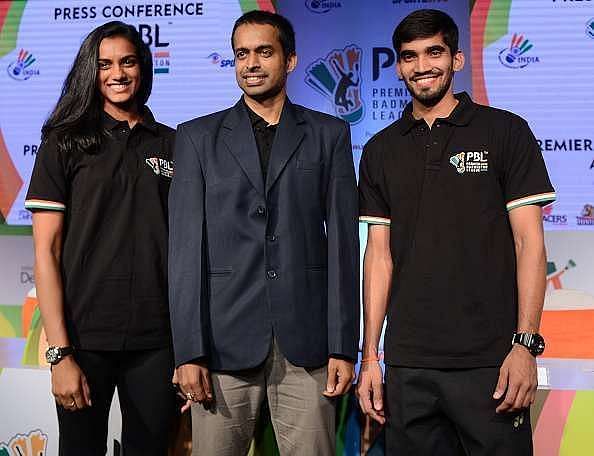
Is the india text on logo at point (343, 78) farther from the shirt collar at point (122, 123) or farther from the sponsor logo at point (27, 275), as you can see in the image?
the sponsor logo at point (27, 275)

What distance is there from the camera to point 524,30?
126 inches

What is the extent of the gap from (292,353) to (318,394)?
0.44ft

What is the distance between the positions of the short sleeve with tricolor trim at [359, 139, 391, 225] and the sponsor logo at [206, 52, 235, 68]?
4.37 ft

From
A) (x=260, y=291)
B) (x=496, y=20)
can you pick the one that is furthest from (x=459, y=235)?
(x=496, y=20)

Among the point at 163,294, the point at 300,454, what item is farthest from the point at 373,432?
the point at 163,294

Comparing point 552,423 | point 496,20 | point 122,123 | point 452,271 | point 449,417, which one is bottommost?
point 552,423

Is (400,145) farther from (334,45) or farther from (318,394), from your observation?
(334,45)

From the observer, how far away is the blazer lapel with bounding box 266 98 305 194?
6.70 feet

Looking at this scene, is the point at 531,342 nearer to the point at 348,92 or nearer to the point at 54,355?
the point at 54,355

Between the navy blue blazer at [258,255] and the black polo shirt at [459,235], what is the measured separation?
0.49 ft

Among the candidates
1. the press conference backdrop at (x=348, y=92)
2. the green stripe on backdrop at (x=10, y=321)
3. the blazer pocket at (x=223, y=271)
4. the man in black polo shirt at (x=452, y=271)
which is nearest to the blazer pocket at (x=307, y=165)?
the man in black polo shirt at (x=452, y=271)

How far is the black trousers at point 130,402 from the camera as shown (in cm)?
216

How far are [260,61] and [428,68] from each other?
47cm

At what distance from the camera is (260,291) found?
2014 millimetres
